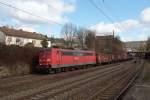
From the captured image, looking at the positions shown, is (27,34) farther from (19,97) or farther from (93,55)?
(19,97)

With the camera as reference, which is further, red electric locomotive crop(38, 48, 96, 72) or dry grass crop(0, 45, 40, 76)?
red electric locomotive crop(38, 48, 96, 72)

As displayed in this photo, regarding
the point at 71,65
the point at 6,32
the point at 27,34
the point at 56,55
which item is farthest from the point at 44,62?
the point at 27,34

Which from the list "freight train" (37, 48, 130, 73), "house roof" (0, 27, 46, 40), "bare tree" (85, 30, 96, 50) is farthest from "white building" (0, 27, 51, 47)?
"freight train" (37, 48, 130, 73)

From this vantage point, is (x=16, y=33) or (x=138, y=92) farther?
(x=16, y=33)

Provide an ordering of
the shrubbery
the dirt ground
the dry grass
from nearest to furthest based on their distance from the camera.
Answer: the dirt ground, the dry grass, the shrubbery

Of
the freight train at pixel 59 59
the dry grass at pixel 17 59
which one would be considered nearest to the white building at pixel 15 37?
the freight train at pixel 59 59

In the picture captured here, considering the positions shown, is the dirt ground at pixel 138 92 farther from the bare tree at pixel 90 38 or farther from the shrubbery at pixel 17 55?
the bare tree at pixel 90 38

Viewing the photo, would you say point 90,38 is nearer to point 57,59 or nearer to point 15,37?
point 15,37

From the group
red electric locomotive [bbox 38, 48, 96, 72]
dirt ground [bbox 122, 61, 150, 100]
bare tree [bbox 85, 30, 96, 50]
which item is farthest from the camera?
bare tree [bbox 85, 30, 96, 50]

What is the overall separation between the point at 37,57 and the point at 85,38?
81.9m

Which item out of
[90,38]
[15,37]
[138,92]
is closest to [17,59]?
[138,92]

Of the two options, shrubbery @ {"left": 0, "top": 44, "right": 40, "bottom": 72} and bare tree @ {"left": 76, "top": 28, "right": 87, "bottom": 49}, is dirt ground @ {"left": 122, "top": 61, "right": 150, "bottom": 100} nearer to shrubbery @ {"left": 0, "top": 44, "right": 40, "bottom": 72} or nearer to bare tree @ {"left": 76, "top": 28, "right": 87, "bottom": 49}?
shrubbery @ {"left": 0, "top": 44, "right": 40, "bottom": 72}

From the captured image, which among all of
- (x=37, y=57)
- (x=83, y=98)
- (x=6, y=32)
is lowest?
(x=83, y=98)

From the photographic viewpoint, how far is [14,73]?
32938 millimetres
